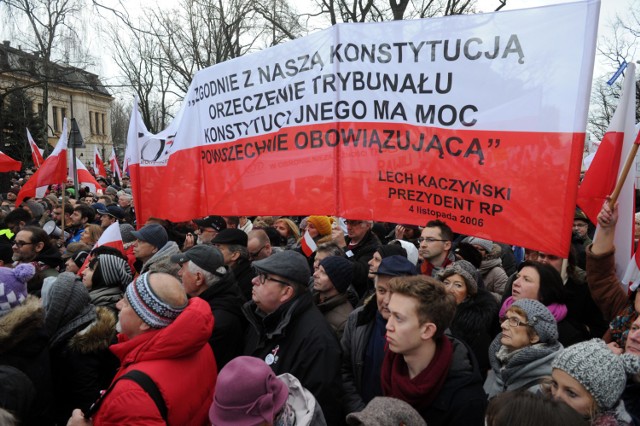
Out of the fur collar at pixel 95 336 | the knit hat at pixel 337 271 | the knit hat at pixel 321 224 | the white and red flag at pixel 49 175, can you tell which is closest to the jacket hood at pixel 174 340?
the fur collar at pixel 95 336

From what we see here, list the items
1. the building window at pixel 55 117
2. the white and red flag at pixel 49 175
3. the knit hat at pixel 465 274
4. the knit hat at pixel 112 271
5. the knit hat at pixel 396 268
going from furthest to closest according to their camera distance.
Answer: the building window at pixel 55 117
the white and red flag at pixel 49 175
the knit hat at pixel 112 271
the knit hat at pixel 465 274
the knit hat at pixel 396 268

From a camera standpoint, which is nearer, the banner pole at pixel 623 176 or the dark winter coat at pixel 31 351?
the dark winter coat at pixel 31 351

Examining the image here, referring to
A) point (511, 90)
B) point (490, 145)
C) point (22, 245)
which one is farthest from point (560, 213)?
point (22, 245)

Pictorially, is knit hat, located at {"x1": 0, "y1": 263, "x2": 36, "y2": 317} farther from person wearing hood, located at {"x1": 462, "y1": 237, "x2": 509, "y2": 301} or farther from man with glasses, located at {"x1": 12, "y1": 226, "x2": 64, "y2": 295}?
person wearing hood, located at {"x1": 462, "y1": 237, "x2": 509, "y2": 301}

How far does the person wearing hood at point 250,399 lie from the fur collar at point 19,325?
1393 mm

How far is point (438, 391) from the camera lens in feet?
7.72

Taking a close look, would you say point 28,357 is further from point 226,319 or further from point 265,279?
point 265,279

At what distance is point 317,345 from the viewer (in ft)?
9.46

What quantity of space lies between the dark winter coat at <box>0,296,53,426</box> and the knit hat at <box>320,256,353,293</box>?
6.20 ft

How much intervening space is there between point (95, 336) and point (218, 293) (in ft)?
2.77

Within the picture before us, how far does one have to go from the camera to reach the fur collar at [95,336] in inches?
126

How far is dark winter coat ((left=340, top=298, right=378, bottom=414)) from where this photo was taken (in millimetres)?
3156

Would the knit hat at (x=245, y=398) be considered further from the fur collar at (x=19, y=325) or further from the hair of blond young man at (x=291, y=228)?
the hair of blond young man at (x=291, y=228)

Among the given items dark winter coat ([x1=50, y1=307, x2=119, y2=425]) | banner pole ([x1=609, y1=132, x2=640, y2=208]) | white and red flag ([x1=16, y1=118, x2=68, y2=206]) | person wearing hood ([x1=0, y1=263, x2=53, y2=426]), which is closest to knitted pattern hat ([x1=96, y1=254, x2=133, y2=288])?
dark winter coat ([x1=50, y1=307, x2=119, y2=425])
